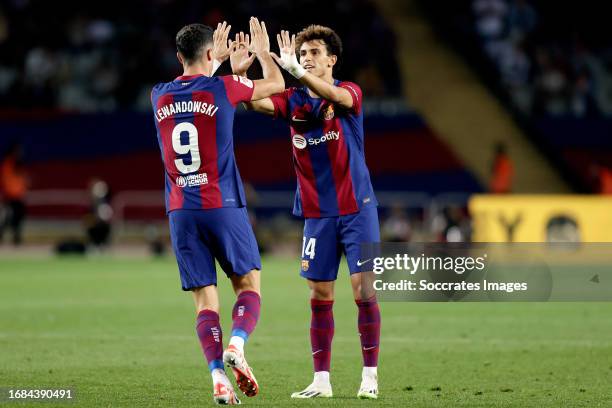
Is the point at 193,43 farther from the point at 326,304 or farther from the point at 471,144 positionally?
the point at 471,144

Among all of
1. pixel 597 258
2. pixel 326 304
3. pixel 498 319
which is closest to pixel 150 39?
pixel 597 258

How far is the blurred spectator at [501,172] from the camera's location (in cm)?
2400

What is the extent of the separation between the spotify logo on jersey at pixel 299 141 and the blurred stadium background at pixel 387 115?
54.9 ft

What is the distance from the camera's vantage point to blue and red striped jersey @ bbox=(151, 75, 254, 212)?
782 cm

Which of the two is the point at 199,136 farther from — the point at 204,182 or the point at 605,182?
the point at 605,182

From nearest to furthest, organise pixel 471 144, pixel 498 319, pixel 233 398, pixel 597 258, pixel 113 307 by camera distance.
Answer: pixel 233 398 → pixel 498 319 → pixel 113 307 → pixel 597 258 → pixel 471 144

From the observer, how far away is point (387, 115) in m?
26.9

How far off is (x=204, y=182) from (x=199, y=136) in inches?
11.3

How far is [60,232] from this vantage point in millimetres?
27250

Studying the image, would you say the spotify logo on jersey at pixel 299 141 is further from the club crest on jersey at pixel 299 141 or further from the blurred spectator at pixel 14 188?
the blurred spectator at pixel 14 188

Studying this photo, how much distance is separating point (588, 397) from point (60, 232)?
66.8 ft

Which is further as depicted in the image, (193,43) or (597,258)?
(597,258)

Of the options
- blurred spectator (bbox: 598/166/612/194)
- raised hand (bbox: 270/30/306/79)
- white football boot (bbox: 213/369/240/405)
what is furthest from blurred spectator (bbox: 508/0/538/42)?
white football boot (bbox: 213/369/240/405)

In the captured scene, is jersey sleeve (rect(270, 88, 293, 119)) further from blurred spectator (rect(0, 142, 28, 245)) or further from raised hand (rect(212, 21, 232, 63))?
blurred spectator (rect(0, 142, 28, 245))
